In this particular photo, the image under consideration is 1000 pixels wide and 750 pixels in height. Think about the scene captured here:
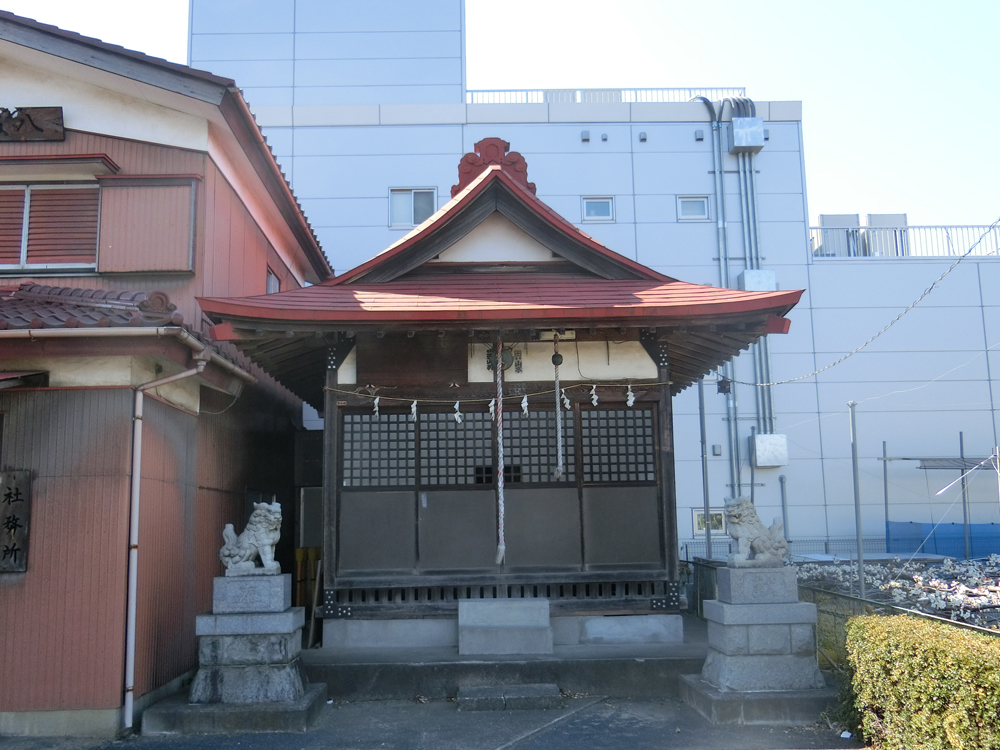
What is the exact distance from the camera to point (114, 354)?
8.53m

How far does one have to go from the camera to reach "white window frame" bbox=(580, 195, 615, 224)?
75.1ft

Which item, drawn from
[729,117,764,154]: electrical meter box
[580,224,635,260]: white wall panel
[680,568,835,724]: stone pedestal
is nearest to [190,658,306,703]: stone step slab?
[680,568,835,724]: stone pedestal

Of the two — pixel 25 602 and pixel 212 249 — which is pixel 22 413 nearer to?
pixel 25 602

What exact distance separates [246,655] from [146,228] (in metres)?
5.69

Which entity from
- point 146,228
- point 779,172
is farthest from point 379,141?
point 146,228

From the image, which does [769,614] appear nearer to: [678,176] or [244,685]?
[244,685]

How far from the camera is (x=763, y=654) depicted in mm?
8906

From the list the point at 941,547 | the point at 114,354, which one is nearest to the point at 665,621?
the point at 114,354

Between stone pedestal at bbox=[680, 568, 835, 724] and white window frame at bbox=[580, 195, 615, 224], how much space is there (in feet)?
49.9

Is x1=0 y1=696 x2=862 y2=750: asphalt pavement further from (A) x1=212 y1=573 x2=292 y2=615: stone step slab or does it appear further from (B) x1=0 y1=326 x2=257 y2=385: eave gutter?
(B) x1=0 y1=326 x2=257 y2=385: eave gutter

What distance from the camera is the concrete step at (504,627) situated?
Answer: 10.4m

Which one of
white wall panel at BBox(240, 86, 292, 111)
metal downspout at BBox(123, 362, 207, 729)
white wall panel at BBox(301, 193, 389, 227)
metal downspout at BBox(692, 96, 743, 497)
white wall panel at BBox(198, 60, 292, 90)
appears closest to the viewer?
metal downspout at BBox(123, 362, 207, 729)

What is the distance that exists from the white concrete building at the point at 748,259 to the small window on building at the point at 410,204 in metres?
0.04

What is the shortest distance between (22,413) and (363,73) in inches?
702
